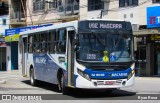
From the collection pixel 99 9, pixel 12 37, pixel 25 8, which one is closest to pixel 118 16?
pixel 99 9

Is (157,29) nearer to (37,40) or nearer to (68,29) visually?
(37,40)

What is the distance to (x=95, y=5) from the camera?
39.9 metres

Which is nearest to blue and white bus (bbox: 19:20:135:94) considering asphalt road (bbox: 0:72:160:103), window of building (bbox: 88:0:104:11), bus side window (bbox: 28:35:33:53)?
asphalt road (bbox: 0:72:160:103)

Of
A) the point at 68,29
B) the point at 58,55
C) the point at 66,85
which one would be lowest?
the point at 66,85

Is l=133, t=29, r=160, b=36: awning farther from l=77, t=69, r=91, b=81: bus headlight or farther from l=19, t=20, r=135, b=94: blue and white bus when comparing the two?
l=77, t=69, r=91, b=81: bus headlight

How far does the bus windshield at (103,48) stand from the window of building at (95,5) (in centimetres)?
2301

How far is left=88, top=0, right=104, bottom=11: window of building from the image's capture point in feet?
128

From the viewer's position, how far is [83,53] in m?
15.7

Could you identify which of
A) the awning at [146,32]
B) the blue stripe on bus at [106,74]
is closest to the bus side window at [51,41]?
the blue stripe on bus at [106,74]

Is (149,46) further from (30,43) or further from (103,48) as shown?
(103,48)

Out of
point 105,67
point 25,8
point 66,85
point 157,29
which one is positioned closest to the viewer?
point 105,67

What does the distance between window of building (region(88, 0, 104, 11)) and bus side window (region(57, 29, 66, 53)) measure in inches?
847

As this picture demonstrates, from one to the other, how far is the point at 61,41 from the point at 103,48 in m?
2.46

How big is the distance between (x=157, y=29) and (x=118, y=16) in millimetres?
6086
